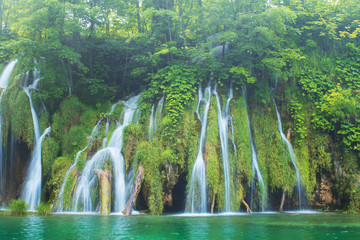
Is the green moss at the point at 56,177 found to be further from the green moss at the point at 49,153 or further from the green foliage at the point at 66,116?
the green foliage at the point at 66,116

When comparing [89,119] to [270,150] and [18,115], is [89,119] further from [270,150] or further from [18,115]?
[270,150]

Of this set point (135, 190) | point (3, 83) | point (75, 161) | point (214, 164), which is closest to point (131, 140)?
point (75, 161)

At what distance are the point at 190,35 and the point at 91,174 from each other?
9.35 metres

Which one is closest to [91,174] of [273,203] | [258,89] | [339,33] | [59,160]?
[59,160]

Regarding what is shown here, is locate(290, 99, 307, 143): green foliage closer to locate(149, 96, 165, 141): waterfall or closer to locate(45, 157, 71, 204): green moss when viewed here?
locate(149, 96, 165, 141): waterfall

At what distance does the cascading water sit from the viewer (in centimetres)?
1197

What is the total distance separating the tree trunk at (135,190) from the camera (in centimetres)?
1034

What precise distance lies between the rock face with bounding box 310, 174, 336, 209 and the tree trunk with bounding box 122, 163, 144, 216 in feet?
25.0

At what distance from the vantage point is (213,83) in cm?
1465

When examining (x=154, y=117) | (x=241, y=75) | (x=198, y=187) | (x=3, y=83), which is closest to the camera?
(x=198, y=187)

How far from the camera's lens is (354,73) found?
15117mm

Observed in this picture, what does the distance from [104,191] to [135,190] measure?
1.09m

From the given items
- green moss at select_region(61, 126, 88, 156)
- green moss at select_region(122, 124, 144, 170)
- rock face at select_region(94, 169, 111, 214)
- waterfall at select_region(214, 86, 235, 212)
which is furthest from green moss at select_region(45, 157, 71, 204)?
waterfall at select_region(214, 86, 235, 212)

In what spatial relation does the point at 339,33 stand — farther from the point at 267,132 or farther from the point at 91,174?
the point at 91,174
